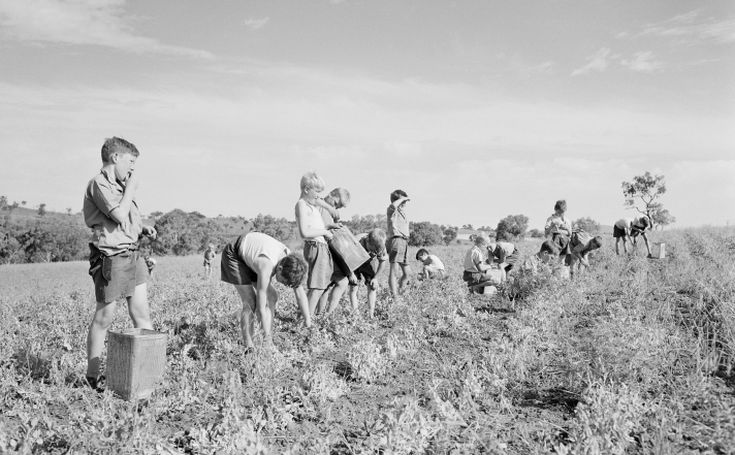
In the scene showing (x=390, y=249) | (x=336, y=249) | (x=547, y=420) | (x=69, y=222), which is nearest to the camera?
(x=547, y=420)

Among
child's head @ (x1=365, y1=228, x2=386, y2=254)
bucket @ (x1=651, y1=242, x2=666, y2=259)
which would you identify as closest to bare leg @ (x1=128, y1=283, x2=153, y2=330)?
child's head @ (x1=365, y1=228, x2=386, y2=254)

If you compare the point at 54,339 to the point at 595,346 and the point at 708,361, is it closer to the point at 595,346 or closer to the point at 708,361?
the point at 595,346

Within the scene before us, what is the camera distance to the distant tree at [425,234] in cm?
4928

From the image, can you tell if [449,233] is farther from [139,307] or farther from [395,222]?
[139,307]

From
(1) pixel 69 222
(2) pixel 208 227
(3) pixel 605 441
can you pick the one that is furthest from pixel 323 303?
(2) pixel 208 227

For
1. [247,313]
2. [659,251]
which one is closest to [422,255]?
[247,313]

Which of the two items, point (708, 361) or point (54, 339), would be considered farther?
point (54, 339)

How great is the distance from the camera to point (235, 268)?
185 inches

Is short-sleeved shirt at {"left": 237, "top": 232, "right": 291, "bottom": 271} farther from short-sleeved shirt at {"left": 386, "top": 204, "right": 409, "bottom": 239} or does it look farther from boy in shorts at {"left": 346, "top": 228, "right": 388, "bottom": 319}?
short-sleeved shirt at {"left": 386, "top": 204, "right": 409, "bottom": 239}

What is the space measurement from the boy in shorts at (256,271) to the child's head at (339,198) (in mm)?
1622

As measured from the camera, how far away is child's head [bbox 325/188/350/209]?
251 inches

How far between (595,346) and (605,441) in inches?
49.7

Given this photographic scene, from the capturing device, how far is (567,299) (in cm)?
695

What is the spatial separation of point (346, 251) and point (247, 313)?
→ 1493 mm
